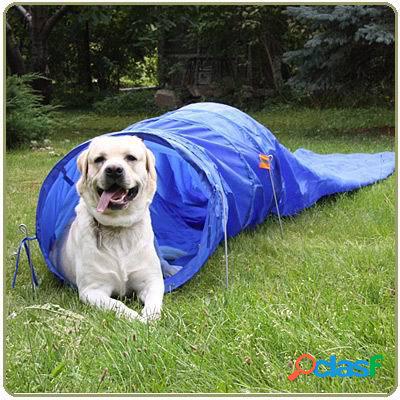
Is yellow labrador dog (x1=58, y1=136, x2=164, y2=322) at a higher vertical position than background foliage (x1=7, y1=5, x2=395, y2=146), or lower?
lower

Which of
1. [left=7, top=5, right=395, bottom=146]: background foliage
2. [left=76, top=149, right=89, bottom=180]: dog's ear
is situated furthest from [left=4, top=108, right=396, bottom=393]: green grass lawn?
[left=7, top=5, right=395, bottom=146]: background foliage

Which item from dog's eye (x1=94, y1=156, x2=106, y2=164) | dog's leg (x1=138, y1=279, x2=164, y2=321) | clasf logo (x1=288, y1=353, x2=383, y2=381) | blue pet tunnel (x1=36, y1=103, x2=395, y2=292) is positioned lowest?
dog's leg (x1=138, y1=279, x2=164, y2=321)

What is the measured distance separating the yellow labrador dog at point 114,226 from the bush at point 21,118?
21.2ft

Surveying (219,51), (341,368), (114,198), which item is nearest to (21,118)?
(219,51)

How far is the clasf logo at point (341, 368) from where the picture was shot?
243 cm

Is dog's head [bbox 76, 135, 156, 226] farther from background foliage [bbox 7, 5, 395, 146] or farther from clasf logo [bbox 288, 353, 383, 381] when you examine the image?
background foliage [bbox 7, 5, 395, 146]

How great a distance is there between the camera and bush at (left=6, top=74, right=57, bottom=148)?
992 cm

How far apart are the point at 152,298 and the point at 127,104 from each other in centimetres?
1145

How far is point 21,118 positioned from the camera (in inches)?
393

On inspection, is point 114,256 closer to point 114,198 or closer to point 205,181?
point 114,198

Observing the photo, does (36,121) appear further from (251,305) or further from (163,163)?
(251,305)

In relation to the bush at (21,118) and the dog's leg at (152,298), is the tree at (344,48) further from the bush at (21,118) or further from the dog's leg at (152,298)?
the dog's leg at (152,298)

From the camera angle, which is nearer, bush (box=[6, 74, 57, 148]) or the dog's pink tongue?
the dog's pink tongue

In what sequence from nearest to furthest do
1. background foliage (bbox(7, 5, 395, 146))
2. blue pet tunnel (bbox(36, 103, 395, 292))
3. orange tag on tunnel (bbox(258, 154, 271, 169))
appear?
1. blue pet tunnel (bbox(36, 103, 395, 292))
2. orange tag on tunnel (bbox(258, 154, 271, 169))
3. background foliage (bbox(7, 5, 395, 146))
